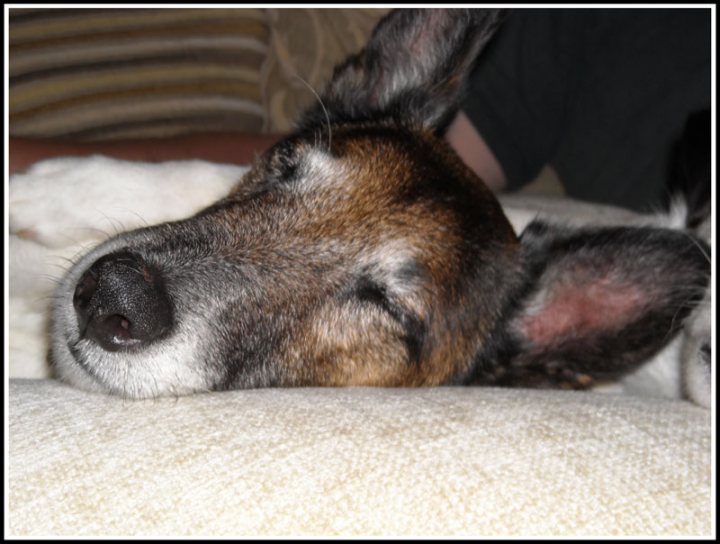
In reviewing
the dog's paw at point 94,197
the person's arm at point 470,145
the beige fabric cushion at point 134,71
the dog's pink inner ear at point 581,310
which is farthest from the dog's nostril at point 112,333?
the person's arm at point 470,145

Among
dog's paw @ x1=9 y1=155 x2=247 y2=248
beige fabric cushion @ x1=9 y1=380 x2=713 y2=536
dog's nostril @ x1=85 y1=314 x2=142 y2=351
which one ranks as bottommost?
beige fabric cushion @ x1=9 y1=380 x2=713 y2=536

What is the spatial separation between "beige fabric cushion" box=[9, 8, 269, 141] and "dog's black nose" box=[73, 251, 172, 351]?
143cm

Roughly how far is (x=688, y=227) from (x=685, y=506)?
158 centimetres

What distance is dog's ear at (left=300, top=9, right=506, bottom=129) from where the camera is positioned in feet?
7.68

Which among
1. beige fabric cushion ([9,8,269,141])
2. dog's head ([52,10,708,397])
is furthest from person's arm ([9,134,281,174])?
dog's head ([52,10,708,397])

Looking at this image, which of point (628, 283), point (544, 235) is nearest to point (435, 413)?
point (628, 283)

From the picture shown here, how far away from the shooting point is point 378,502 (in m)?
1.12

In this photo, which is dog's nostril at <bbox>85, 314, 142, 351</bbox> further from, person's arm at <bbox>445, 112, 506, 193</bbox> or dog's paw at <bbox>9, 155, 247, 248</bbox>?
person's arm at <bbox>445, 112, 506, 193</bbox>

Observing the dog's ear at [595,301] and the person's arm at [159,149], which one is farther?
the person's arm at [159,149]

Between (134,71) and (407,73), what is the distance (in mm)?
1388

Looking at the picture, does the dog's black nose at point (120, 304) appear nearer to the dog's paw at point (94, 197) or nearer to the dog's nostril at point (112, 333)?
the dog's nostril at point (112, 333)

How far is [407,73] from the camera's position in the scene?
7.97ft

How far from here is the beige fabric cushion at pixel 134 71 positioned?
2721mm

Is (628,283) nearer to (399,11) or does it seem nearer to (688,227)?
(688,227)
